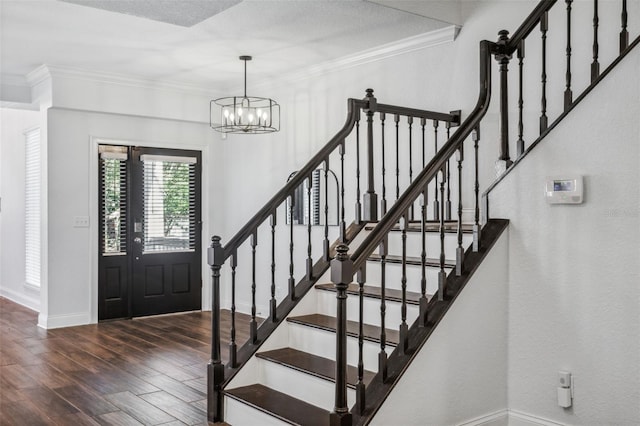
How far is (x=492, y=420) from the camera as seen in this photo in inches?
137

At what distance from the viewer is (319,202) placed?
6.35 meters

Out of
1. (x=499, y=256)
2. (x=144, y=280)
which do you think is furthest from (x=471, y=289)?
(x=144, y=280)

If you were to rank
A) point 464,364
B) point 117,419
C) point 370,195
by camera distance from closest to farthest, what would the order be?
point 464,364 < point 117,419 < point 370,195

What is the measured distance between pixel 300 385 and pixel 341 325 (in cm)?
83

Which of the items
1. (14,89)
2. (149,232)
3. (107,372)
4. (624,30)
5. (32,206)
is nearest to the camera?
(624,30)

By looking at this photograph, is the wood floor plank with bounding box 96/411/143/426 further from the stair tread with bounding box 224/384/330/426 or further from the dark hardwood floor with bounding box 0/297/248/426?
the stair tread with bounding box 224/384/330/426

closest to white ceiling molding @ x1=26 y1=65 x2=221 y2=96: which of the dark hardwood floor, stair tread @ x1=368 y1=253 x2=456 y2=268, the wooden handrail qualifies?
the dark hardwood floor

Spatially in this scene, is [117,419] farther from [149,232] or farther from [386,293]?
[149,232]

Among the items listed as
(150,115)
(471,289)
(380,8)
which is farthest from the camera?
(150,115)

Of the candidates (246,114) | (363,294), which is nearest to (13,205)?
(246,114)

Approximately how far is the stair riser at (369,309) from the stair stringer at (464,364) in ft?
1.07

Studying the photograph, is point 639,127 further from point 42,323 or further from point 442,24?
point 42,323

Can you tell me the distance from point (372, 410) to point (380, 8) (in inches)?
117

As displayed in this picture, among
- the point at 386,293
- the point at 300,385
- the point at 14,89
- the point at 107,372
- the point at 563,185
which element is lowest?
the point at 107,372
